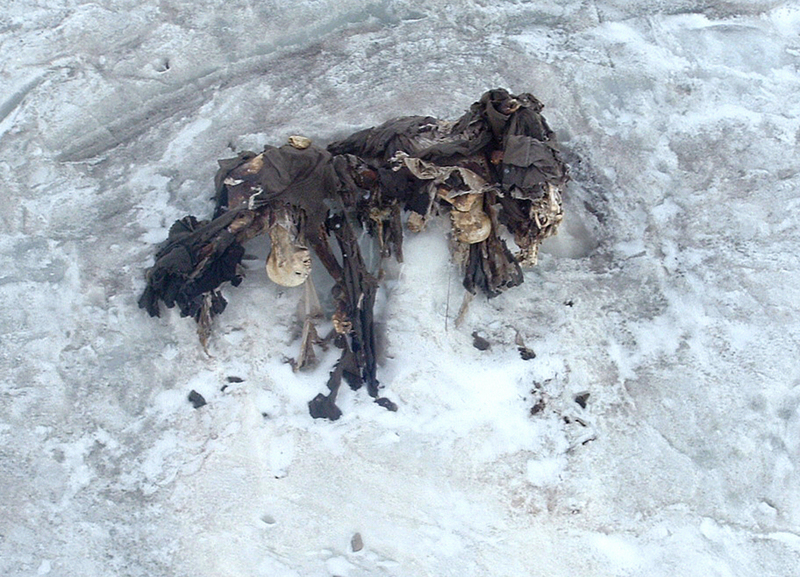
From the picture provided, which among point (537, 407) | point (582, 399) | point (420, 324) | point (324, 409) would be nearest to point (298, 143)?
point (420, 324)

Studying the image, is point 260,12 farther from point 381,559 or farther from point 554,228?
point 381,559

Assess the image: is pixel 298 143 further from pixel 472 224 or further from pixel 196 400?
pixel 196 400

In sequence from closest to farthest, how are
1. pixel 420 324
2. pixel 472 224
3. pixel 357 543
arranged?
pixel 357 543 < pixel 472 224 < pixel 420 324

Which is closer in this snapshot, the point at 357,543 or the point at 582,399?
the point at 357,543

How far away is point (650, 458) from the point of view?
3234 mm

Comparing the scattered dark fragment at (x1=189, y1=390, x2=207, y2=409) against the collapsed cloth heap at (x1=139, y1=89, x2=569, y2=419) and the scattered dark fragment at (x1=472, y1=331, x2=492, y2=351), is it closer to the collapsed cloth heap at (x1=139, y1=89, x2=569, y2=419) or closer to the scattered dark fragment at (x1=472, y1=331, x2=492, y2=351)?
the collapsed cloth heap at (x1=139, y1=89, x2=569, y2=419)

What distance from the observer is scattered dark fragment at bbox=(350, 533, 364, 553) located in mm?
3086

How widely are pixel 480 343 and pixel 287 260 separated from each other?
106cm

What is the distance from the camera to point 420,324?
3340mm

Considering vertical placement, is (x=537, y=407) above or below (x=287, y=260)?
below

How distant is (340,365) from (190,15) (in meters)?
2.17

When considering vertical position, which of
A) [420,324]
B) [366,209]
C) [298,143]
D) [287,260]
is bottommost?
[420,324]

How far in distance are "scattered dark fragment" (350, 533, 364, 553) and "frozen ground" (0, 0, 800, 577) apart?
5 centimetres

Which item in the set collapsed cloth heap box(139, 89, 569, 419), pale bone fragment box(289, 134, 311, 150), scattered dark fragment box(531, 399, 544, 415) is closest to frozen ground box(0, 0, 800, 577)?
scattered dark fragment box(531, 399, 544, 415)
